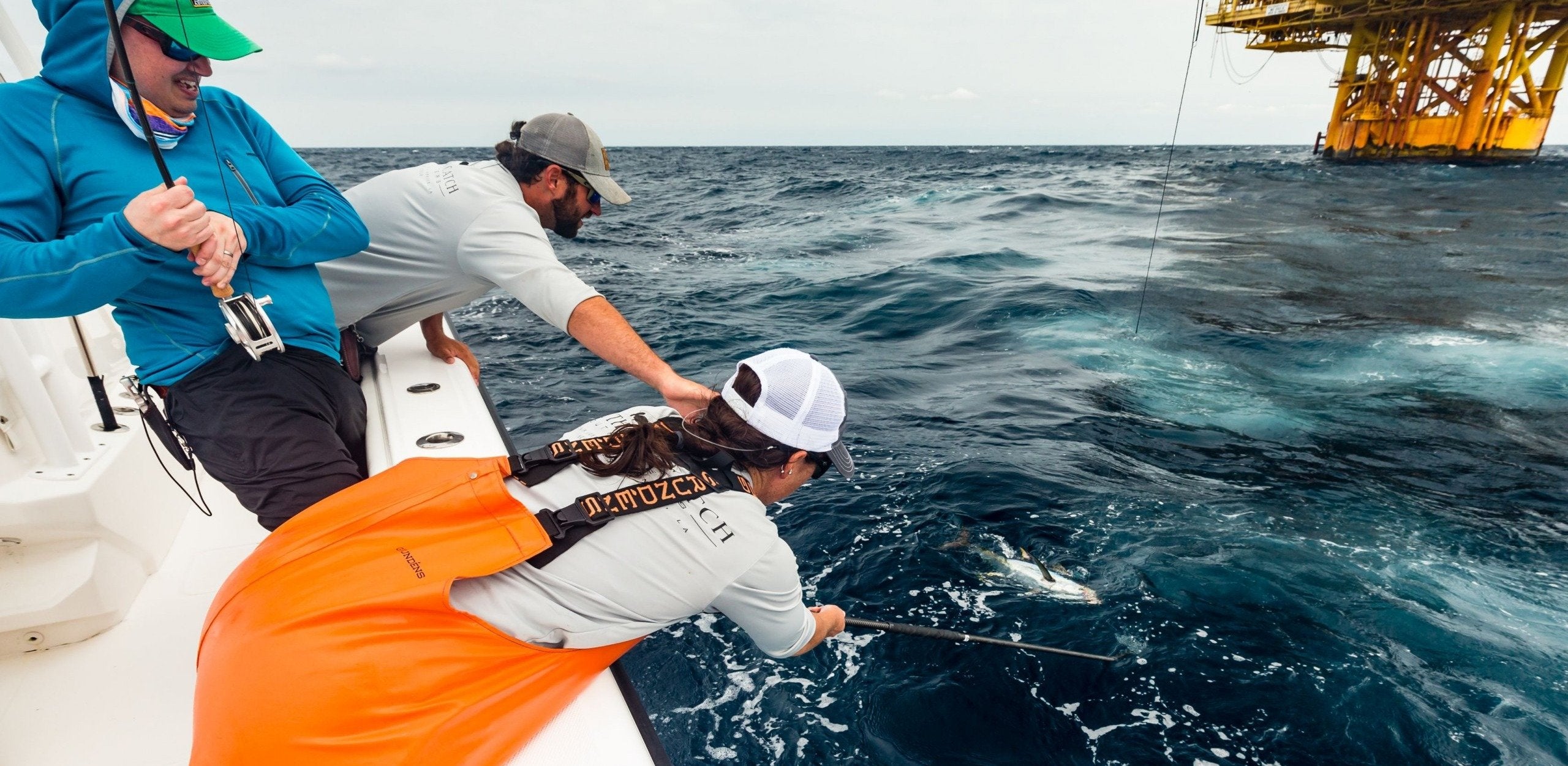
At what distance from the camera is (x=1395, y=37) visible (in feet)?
104

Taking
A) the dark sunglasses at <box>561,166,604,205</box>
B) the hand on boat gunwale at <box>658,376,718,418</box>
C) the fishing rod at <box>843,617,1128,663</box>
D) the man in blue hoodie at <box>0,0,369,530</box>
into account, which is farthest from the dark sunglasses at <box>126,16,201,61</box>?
the fishing rod at <box>843,617,1128,663</box>

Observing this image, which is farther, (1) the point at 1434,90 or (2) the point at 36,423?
(1) the point at 1434,90

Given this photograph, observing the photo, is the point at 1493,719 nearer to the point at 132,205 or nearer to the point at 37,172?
the point at 132,205

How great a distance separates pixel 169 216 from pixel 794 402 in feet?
4.91

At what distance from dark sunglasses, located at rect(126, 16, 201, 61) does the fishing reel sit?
A: 614 mm

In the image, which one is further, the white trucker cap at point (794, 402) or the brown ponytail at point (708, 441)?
the white trucker cap at point (794, 402)

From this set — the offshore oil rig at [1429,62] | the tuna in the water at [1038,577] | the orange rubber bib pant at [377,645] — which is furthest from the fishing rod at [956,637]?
the offshore oil rig at [1429,62]

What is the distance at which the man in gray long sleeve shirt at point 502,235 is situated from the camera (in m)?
2.43

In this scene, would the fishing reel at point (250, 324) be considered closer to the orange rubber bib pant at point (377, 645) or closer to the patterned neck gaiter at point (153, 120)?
the patterned neck gaiter at point (153, 120)

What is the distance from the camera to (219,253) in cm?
183

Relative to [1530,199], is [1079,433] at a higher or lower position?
lower

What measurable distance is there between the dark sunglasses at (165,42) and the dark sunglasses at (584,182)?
3.59 ft

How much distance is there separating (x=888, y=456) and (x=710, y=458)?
3.43m

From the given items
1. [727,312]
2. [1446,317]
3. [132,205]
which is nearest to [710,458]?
[132,205]
